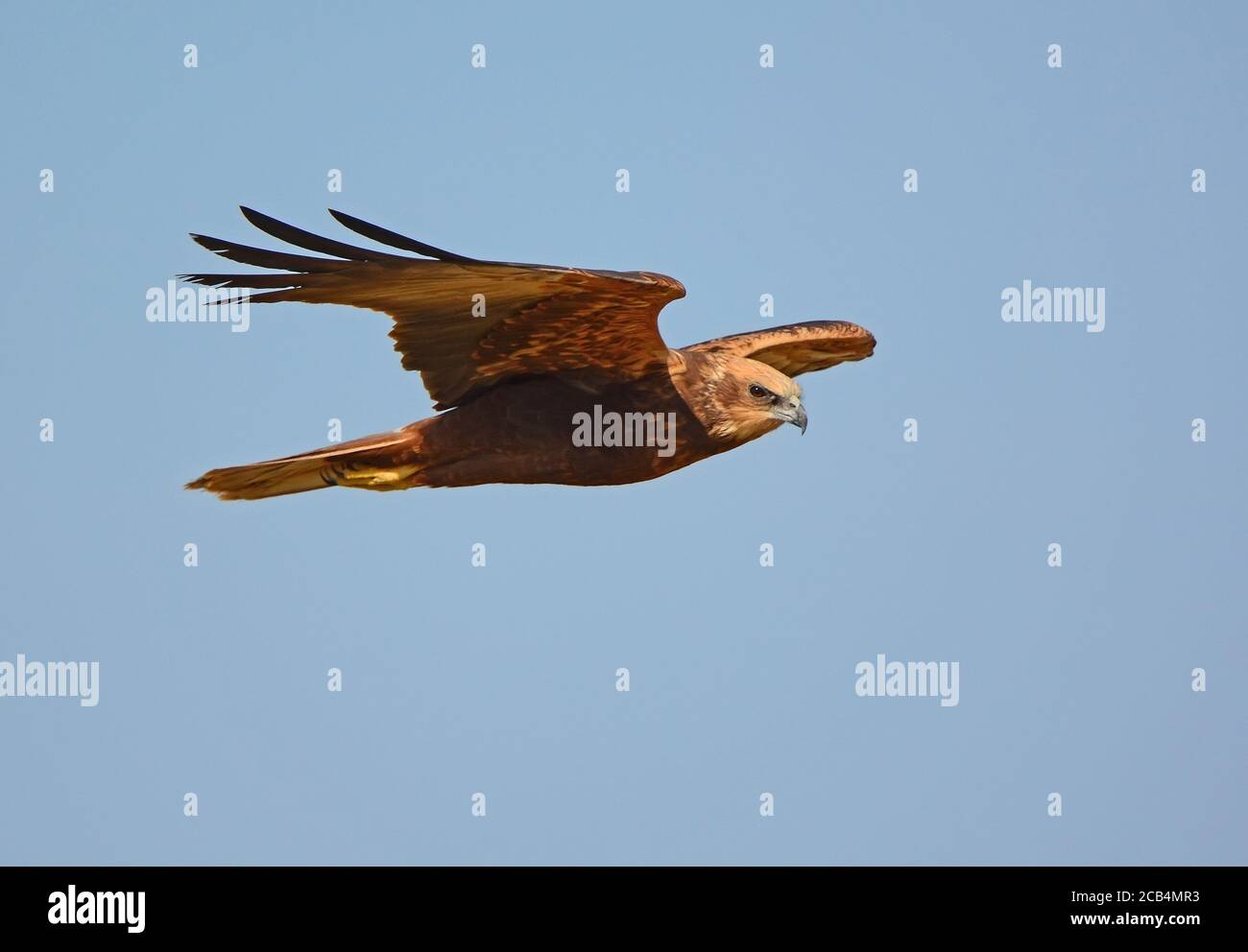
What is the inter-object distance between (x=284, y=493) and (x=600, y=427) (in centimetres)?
225

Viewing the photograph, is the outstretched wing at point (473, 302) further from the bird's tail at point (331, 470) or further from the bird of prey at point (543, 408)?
the bird's tail at point (331, 470)

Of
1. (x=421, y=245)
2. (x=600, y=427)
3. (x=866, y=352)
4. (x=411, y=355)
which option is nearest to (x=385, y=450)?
(x=411, y=355)

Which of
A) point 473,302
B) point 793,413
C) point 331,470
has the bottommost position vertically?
point 331,470

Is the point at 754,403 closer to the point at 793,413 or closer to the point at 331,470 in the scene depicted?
the point at 793,413

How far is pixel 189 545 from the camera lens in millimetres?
17484

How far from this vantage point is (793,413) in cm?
1259

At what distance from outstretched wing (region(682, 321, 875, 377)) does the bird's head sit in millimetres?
1318

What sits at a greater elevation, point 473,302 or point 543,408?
point 473,302

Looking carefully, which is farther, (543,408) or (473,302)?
(543,408)

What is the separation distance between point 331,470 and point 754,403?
9.36ft

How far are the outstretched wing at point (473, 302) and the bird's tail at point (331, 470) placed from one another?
0.45 metres

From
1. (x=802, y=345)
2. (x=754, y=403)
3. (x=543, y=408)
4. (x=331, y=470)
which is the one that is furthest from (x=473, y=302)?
(x=802, y=345)

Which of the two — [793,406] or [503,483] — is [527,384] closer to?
[503,483]

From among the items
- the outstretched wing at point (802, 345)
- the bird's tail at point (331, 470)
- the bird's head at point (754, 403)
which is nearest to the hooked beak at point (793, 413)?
the bird's head at point (754, 403)
